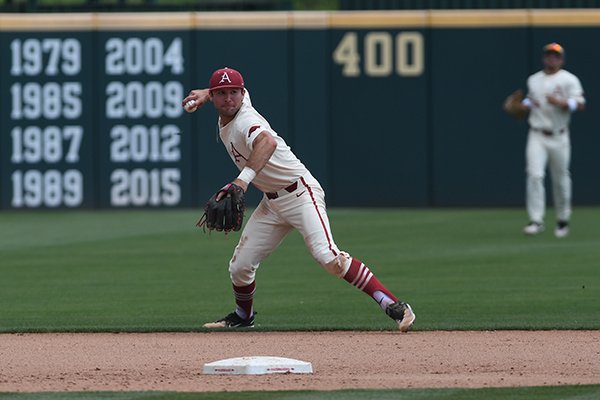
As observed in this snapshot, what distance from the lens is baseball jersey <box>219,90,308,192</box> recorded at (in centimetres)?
912

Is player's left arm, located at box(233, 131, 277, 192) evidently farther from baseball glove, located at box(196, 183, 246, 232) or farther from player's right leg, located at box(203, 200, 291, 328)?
player's right leg, located at box(203, 200, 291, 328)

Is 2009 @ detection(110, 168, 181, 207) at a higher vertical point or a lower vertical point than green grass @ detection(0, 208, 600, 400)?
higher

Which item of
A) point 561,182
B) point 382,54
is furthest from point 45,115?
point 561,182

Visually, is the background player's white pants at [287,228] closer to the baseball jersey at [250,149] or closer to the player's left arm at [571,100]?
the baseball jersey at [250,149]

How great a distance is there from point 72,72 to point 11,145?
1332mm

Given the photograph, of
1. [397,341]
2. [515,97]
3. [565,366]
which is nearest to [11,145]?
[515,97]

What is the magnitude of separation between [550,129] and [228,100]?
26.2 feet

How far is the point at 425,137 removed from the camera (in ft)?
68.8

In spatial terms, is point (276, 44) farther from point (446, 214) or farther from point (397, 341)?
point (397, 341)

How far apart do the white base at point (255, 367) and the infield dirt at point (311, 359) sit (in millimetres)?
59

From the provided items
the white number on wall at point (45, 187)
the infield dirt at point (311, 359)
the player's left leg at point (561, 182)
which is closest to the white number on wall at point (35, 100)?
the white number on wall at point (45, 187)

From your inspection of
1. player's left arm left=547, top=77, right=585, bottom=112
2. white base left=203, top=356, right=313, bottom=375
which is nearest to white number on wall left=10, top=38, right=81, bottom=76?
player's left arm left=547, top=77, right=585, bottom=112

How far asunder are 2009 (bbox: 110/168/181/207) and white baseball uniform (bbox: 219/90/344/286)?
10.9 metres

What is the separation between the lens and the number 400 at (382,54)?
20.9 metres
